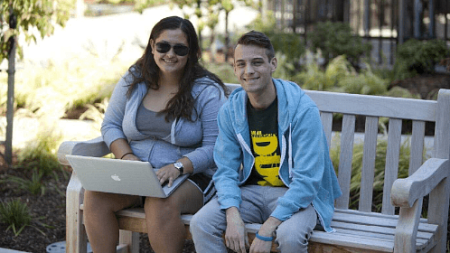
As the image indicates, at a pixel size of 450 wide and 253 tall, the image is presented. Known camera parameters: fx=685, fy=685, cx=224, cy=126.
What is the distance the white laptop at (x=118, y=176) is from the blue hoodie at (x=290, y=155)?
0.95 ft

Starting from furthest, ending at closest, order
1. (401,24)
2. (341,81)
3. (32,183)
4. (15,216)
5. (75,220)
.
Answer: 1. (401,24)
2. (341,81)
3. (32,183)
4. (15,216)
5. (75,220)

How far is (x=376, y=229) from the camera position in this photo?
10.8 ft

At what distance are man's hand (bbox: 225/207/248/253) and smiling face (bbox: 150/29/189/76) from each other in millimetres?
912

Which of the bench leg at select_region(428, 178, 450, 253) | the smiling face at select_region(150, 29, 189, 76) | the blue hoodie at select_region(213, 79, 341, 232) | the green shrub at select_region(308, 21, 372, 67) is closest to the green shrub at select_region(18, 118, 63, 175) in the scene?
the smiling face at select_region(150, 29, 189, 76)

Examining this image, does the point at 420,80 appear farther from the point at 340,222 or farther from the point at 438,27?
the point at 340,222

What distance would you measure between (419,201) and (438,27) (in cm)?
852

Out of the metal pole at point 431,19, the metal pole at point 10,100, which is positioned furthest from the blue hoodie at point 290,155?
the metal pole at point 431,19

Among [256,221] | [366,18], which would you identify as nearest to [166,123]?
[256,221]

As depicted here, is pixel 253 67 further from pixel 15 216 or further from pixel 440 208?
pixel 15 216

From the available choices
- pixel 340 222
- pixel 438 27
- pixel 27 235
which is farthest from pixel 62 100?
pixel 438 27

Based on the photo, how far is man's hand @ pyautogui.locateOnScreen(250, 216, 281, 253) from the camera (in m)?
2.98

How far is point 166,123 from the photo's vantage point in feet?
11.8

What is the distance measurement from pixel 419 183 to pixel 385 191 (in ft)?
2.22

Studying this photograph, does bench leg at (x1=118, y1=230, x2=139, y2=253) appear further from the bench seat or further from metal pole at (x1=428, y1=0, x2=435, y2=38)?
metal pole at (x1=428, y1=0, x2=435, y2=38)
